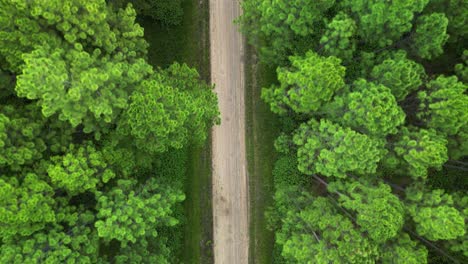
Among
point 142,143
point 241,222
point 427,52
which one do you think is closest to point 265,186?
point 241,222

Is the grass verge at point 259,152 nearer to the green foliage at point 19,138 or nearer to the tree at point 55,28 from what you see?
the tree at point 55,28

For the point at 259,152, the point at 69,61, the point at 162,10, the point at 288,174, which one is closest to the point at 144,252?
the point at 69,61

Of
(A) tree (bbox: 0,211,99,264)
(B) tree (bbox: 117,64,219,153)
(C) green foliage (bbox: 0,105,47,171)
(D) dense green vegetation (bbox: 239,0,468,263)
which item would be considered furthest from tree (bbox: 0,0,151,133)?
(D) dense green vegetation (bbox: 239,0,468,263)

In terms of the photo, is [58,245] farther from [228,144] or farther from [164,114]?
[228,144]

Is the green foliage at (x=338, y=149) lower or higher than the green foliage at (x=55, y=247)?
higher

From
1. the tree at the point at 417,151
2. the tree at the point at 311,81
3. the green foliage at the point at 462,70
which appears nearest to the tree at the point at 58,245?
the tree at the point at 311,81

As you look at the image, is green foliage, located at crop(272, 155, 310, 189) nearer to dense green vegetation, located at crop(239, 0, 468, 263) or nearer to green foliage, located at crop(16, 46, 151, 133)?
dense green vegetation, located at crop(239, 0, 468, 263)
